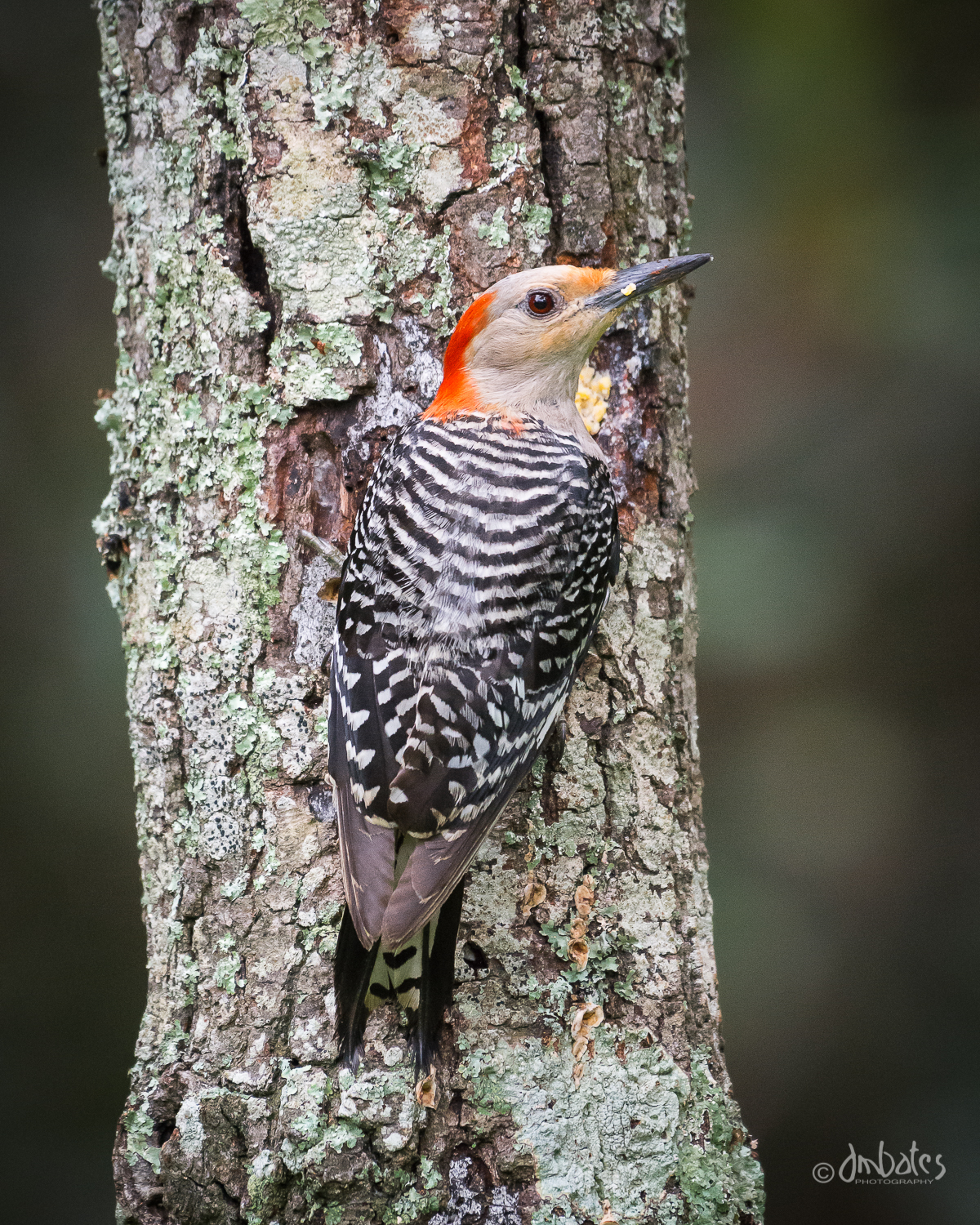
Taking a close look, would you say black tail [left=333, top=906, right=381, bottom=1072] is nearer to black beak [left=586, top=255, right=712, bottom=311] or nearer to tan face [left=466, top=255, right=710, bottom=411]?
tan face [left=466, top=255, right=710, bottom=411]

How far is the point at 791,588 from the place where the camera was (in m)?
3.90

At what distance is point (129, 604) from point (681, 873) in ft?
4.75

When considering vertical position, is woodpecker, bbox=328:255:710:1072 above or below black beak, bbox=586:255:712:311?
below

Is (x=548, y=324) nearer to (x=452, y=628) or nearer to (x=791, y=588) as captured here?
(x=452, y=628)

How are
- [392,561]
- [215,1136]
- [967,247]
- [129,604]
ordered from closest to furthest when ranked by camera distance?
[215,1136] < [392,561] < [129,604] < [967,247]

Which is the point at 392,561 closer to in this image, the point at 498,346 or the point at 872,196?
the point at 498,346

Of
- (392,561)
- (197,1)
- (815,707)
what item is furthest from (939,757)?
(197,1)

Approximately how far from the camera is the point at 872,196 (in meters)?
4.08

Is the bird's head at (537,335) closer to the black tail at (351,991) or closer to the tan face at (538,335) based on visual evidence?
the tan face at (538,335)

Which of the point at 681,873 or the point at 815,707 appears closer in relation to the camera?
the point at 681,873

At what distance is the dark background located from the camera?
12.7 feet

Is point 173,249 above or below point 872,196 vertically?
below

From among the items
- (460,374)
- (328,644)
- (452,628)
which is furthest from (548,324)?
(328,644)

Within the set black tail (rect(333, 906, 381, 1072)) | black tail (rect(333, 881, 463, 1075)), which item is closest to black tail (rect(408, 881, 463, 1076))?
black tail (rect(333, 881, 463, 1075))
